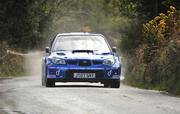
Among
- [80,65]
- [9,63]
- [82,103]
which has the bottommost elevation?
[82,103]

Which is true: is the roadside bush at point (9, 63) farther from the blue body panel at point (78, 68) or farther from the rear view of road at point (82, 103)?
the rear view of road at point (82, 103)

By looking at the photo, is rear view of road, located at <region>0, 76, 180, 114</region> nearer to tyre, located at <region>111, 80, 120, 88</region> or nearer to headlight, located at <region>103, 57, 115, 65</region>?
headlight, located at <region>103, 57, 115, 65</region>

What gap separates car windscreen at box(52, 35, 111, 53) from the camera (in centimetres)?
2069

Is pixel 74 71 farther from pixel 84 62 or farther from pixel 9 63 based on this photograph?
pixel 9 63

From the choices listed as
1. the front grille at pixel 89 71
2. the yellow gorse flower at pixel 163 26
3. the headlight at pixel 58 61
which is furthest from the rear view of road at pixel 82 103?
the yellow gorse flower at pixel 163 26

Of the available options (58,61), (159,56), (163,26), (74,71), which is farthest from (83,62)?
(163,26)

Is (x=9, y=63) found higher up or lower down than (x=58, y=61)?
higher up

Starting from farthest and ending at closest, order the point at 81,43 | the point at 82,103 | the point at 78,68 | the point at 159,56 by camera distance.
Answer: the point at 159,56 → the point at 81,43 → the point at 78,68 → the point at 82,103

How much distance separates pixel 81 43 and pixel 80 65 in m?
1.45

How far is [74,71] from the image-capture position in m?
19.6

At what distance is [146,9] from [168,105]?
14056 millimetres

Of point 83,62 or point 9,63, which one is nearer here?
point 83,62

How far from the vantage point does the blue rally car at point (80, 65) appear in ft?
64.4

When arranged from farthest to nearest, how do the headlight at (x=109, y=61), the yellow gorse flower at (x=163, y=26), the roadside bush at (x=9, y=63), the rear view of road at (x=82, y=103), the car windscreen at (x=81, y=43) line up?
the roadside bush at (x=9, y=63)
the yellow gorse flower at (x=163, y=26)
the car windscreen at (x=81, y=43)
the headlight at (x=109, y=61)
the rear view of road at (x=82, y=103)
